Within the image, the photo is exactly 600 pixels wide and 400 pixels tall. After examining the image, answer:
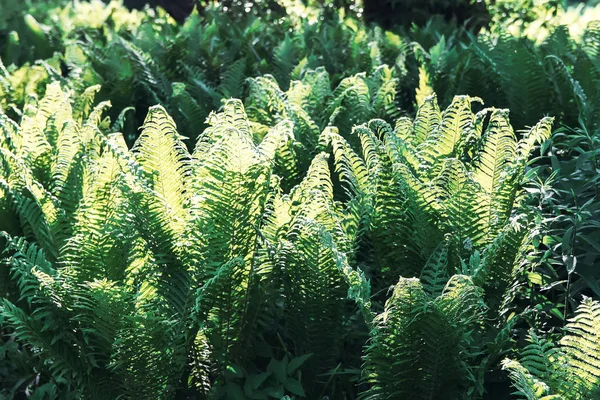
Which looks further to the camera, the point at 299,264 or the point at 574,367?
the point at 299,264

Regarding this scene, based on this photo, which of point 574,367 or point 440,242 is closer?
point 574,367

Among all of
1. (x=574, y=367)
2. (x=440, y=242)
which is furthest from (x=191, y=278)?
(x=574, y=367)

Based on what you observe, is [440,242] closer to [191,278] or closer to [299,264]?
[299,264]

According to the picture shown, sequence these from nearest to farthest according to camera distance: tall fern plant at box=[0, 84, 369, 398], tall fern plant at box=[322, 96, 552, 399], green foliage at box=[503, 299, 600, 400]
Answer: green foliage at box=[503, 299, 600, 400] → tall fern plant at box=[322, 96, 552, 399] → tall fern plant at box=[0, 84, 369, 398]

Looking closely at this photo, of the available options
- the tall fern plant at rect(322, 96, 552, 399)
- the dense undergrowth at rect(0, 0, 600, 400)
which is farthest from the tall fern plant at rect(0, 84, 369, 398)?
the tall fern plant at rect(322, 96, 552, 399)

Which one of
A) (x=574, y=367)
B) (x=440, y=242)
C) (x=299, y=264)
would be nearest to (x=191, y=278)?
(x=299, y=264)

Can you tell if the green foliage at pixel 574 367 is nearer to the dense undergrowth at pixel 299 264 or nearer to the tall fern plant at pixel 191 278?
the dense undergrowth at pixel 299 264

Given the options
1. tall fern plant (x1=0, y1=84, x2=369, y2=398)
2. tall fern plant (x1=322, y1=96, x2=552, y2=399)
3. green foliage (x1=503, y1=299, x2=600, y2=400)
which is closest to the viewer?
green foliage (x1=503, y1=299, x2=600, y2=400)

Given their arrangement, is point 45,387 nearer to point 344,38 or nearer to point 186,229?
point 186,229

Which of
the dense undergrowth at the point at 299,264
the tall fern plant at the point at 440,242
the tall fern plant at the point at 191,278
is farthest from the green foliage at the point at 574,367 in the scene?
the tall fern plant at the point at 191,278

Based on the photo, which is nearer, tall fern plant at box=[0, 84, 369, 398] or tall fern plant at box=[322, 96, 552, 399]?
tall fern plant at box=[322, 96, 552, 399]

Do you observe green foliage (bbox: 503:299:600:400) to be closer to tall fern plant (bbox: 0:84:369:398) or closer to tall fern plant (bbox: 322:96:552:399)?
tall fern plant (bbox: 322:96:552:399)

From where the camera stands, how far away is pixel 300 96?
3.86 m

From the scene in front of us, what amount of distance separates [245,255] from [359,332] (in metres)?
0.48
